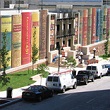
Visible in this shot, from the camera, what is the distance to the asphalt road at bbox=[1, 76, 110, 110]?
3512cm

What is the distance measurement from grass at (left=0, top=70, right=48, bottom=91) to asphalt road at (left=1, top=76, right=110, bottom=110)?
17.1 ft

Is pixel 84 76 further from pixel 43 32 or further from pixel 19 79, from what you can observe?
pixel 43 32

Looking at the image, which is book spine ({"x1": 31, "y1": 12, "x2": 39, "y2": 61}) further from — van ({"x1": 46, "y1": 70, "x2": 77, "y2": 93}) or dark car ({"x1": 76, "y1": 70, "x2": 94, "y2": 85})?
van ({"x1": 46, "y1": 70, "x2": 77, "y2": 93})

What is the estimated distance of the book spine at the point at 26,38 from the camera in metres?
56.5

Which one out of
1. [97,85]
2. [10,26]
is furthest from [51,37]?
[97,85]

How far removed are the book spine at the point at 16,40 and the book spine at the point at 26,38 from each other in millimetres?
1195

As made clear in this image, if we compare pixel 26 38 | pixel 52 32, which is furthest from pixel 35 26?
pixel 52 32

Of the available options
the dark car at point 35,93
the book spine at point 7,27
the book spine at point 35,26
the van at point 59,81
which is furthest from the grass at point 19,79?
the book spine at point 35,26

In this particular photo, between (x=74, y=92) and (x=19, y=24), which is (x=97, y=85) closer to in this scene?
(x=74, y=92)

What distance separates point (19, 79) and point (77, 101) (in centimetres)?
1153

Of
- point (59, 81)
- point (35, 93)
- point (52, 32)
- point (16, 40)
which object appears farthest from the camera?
point (52, 32)

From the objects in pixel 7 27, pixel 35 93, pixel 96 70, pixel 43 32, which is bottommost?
pixel 96 70

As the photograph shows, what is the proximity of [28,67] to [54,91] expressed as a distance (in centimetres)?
1325

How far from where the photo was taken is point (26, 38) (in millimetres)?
57125
